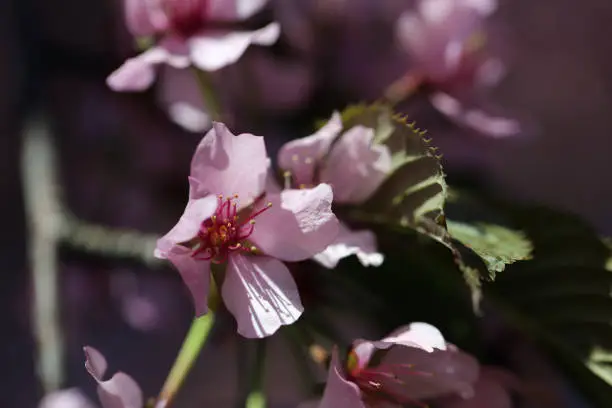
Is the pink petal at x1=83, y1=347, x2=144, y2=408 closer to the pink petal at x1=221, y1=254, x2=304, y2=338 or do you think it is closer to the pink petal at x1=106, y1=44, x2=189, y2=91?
the pink petal at x1=221, y1=254, x2=304, y2=338

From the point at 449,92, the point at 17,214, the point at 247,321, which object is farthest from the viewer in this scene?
the point at 17,214

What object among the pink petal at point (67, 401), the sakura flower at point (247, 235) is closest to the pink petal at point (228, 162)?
the sakura flower at point (247, 235)

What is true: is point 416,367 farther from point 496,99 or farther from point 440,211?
point 496,99

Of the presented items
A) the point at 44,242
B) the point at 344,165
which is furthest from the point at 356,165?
the point at 44,242

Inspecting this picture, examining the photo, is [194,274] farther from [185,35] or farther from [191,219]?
[185,35]

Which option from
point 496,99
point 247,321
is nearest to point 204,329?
point 247,321

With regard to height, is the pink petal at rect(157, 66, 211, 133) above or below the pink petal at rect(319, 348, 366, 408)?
above

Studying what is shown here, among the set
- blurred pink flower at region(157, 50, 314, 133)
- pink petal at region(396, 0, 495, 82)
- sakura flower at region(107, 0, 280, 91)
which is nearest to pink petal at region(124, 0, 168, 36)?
sakura flower at region(107, 0, 280, 91)
